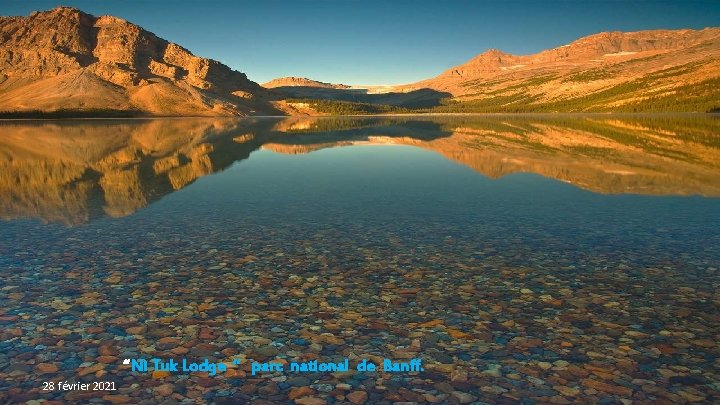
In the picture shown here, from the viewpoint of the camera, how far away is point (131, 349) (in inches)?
410

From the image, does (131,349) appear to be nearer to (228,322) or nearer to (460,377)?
(228,322)

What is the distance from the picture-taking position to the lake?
30.6 feet

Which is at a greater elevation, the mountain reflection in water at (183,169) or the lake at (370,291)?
the mountain reflection in water at (183,169)

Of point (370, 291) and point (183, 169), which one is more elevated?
point (183, 169)

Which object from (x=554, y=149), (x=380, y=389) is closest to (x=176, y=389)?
(x=380, y=389)

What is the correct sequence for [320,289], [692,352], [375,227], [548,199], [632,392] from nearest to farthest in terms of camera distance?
[632,392], [692,352], [320,289], [375,227], [548,199]

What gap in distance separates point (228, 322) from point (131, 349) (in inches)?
85.9

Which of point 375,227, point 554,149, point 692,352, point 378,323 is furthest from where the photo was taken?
point 554,149

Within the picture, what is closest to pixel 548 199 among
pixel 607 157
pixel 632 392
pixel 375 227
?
pixel 375 227

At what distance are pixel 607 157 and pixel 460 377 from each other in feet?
142

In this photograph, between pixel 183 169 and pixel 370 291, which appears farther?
pixel 183 169

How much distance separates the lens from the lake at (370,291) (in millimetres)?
9312

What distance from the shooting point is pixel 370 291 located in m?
13.7

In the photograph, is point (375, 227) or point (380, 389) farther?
point (375, 227)
